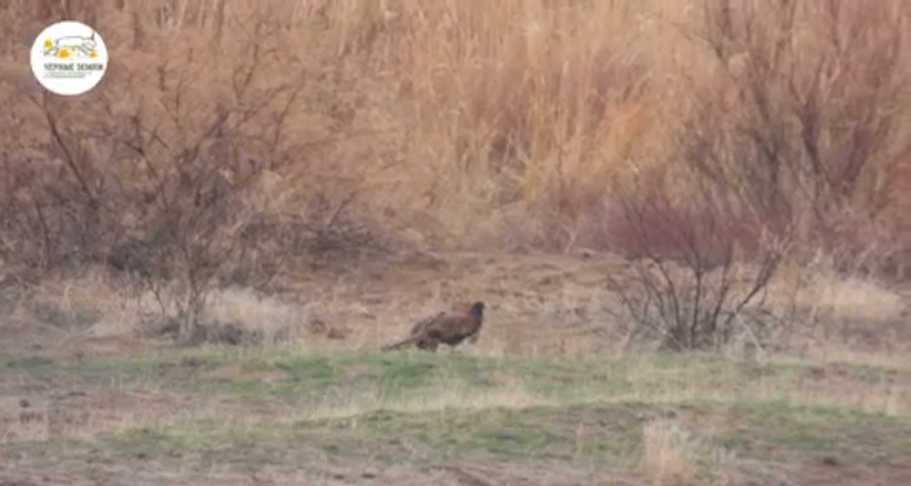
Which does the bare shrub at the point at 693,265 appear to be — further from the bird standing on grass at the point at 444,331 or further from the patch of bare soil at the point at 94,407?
the patch of bare soil at the point at 94,407

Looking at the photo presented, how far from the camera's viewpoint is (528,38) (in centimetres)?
2516

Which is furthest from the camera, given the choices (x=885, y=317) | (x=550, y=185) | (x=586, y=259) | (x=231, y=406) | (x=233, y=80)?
(x=550, y=185)

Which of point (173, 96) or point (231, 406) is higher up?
point (173, 96)

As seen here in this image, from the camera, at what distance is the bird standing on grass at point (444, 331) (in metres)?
15.5

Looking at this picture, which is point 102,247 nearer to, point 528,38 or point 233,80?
point 233,80

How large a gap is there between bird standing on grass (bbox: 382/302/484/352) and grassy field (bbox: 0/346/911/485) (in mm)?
466

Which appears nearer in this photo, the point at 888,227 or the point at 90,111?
→ the point at 90,111

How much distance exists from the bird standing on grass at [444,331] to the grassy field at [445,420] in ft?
1.53

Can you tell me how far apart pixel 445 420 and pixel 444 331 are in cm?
403

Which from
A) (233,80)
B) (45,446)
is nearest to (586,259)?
(233,80)

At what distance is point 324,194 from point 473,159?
3.54 metres

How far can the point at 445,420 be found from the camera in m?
11.5

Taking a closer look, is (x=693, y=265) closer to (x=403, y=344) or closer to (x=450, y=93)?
(x=403, y=344)

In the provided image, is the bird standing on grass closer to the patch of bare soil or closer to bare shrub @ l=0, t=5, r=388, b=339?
the patch of bare soil
